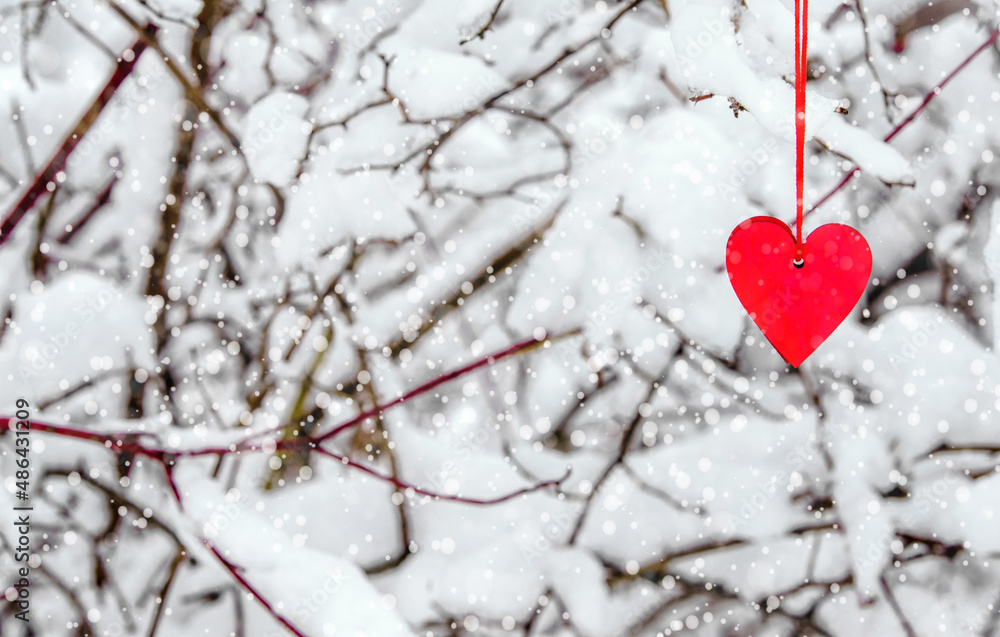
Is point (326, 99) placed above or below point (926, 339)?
above

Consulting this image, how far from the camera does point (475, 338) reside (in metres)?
0.71

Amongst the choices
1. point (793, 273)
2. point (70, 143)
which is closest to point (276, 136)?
point (70, 143)

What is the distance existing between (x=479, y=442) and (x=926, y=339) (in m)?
0.46

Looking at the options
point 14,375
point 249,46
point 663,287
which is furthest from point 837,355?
point 14,375

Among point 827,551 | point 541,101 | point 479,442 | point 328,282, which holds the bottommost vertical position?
point 827,551

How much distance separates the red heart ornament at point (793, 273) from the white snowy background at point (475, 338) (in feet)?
0.36

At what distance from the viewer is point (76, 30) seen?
705 mm

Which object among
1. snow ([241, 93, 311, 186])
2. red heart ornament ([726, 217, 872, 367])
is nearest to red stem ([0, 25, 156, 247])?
snow ([241, 93, 311, 186])

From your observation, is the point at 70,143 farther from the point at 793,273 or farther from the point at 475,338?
the point at 793,273

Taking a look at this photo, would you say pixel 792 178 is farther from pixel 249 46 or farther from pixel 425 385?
pixel 249 46

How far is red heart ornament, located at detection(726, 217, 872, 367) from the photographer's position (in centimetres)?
56

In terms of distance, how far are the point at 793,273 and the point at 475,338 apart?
30 centimetres

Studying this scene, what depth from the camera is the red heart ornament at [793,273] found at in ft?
1.84

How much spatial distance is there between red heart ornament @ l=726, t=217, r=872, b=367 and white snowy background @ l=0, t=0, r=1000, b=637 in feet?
0.36
